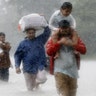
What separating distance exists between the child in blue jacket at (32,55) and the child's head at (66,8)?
2251mm

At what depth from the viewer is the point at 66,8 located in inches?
336

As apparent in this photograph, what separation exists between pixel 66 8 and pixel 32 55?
276 cm

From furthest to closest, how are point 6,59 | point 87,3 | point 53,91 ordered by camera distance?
point 87,3 → point 6,59 → point 53,91

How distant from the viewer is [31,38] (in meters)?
10.9

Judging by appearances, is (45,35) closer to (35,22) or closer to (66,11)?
(35,22)

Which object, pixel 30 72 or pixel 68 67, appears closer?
pixel 68 67

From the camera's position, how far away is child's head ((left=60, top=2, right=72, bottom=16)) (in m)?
8.42

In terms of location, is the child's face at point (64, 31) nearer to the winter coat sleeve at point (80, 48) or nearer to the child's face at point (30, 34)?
the winter coat sleeve at point (80, 48)

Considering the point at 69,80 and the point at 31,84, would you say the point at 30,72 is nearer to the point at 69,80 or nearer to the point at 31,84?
the point at 31,84

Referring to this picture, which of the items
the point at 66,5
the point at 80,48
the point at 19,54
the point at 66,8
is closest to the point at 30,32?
the point at 19,54

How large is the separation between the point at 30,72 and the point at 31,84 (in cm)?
29

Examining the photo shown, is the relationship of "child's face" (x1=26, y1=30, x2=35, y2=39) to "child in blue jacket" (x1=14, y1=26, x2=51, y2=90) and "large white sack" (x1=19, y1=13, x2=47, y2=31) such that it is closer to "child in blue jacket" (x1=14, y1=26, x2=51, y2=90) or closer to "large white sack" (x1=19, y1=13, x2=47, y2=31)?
"child in blue jacket" (x1=14, y1=26, x2=51, y2=90)

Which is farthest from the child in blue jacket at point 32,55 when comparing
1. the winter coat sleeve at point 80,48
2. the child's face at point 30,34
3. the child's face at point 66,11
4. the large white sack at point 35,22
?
the winter coat sleeve at point 80,48

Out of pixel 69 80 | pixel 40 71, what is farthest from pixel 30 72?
pixel 69 80
